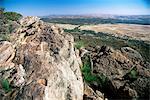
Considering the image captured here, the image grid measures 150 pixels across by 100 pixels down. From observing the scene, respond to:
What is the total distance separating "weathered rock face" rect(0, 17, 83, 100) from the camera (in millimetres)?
17891

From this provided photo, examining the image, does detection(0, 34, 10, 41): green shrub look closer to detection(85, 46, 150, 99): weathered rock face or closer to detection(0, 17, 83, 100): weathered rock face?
detection(0, 17, 83, 100): weathered rock face

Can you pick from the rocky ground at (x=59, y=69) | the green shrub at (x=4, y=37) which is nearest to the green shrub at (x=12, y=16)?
the rocky ground at (x=59, y=69)

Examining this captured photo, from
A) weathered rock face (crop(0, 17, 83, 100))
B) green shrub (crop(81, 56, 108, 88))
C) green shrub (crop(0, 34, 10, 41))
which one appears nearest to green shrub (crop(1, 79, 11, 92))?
weathered rock face (crop(0, 17, 83, 100))

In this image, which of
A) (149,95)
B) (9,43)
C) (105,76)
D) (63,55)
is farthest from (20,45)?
(149,95)

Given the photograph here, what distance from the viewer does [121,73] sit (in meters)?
30.2

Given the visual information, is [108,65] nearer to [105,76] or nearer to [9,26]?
[105,76]

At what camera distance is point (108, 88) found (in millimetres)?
28141

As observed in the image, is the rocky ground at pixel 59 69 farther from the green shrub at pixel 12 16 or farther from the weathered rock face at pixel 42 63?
the green shrub at pixel 12 16

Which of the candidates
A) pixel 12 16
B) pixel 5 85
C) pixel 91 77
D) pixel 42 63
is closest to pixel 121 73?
pixel 91 77

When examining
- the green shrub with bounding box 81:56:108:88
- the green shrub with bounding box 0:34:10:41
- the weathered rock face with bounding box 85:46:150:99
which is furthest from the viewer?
the green shrub with bounding box 81:56:108:88

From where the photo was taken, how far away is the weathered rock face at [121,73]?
90.9 feet

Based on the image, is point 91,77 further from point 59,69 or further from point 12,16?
point 12,16

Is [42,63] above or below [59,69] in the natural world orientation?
above

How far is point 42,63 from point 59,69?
1.09 metres
